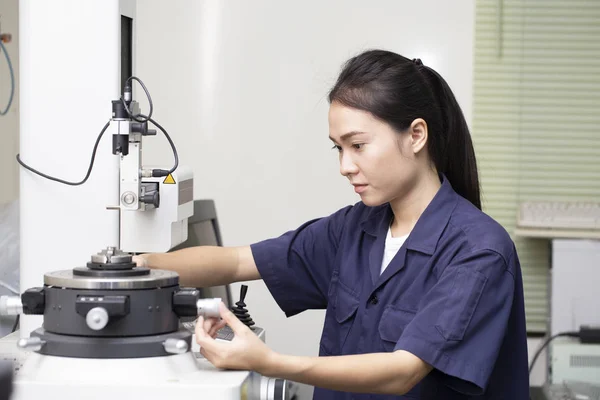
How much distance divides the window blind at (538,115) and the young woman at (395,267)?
1.31 metres

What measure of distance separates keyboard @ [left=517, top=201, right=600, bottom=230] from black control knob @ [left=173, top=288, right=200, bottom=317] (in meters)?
1.92

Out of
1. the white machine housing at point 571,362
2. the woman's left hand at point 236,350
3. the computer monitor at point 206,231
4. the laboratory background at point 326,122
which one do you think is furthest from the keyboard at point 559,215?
the woman's left hand at point 236,350

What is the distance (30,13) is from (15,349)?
2.00 ft

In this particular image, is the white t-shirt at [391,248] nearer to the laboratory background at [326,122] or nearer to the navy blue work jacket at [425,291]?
the navy blue work jacket at [425,291]

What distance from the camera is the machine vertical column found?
1433 mm

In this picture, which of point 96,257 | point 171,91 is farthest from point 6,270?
point 171,91

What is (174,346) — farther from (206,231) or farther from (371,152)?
(206,231)

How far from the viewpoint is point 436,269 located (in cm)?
136

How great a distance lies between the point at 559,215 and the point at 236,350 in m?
2.02

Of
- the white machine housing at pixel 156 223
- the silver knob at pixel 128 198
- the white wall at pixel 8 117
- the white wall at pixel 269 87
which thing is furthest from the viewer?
the white wall at pixel 8 117

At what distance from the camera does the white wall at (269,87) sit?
8.84ft

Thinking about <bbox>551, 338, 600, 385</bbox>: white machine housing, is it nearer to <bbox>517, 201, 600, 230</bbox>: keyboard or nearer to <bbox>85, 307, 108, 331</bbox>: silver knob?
<bbox>517, 201, 600, 230</bbox>: keyboard

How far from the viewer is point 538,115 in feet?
9.37

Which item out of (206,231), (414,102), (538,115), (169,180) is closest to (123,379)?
(169,180)
